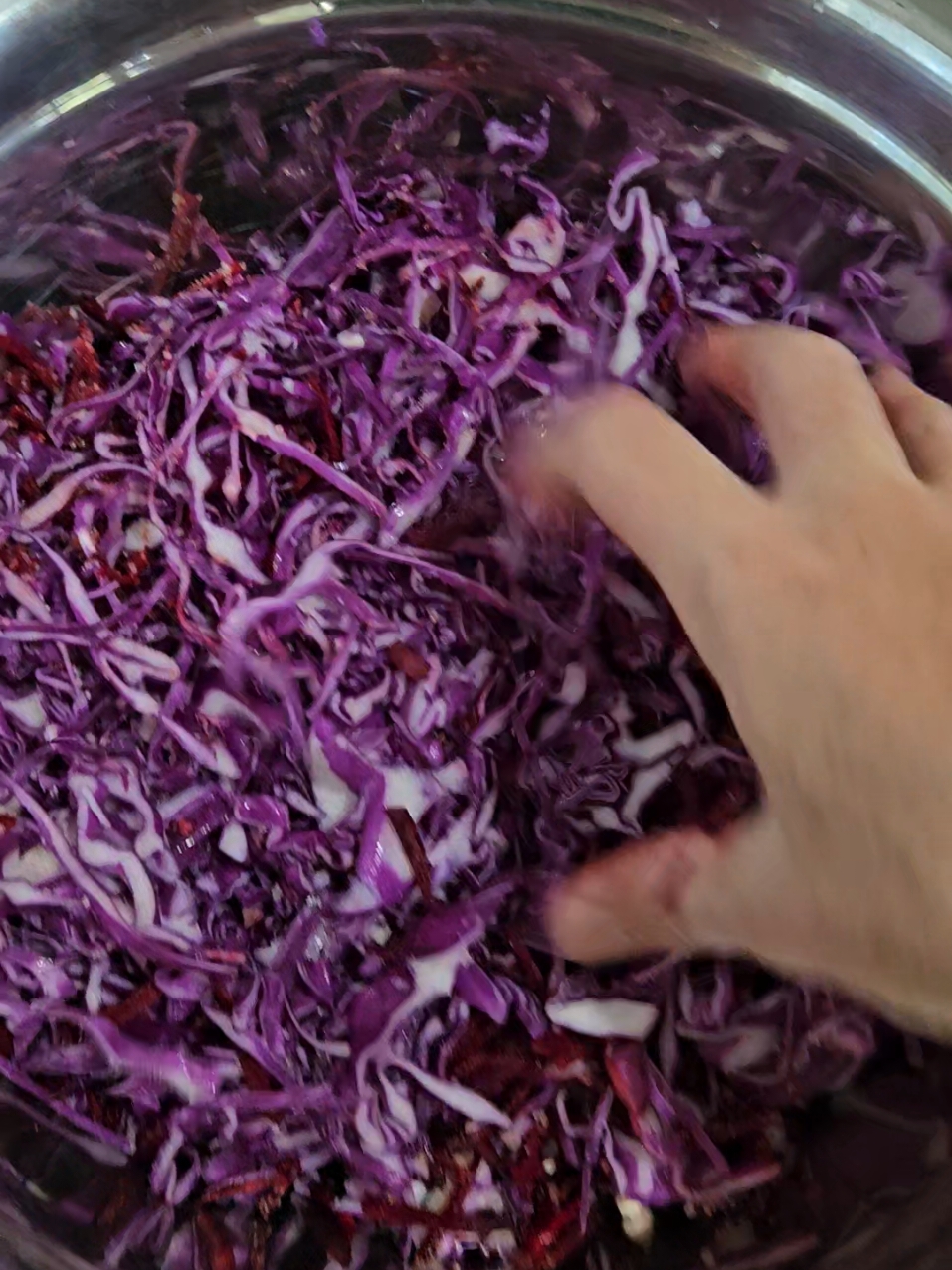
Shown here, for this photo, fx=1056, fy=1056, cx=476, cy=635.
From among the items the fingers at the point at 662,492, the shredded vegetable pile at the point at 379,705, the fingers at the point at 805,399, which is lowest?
the shredded vegetable pile at the point at 379,705

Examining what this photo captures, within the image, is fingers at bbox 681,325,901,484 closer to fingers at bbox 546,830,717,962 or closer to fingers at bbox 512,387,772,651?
fingers at bbox 512,387,772,651

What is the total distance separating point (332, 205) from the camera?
1021mm

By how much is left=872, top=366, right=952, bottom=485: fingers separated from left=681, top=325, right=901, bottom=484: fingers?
0.04 m

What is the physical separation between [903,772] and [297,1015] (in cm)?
58

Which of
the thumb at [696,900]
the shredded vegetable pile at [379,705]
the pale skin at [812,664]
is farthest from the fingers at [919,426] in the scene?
the thumb at [696,900]

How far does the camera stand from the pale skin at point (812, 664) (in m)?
0.60

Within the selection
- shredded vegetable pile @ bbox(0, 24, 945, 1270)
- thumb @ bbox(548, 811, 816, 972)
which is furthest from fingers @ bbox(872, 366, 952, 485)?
thumb @ bbox(548, 811, 816, 972)

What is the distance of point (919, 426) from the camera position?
79 cm

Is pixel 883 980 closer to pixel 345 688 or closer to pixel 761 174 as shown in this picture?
pixel 345 688

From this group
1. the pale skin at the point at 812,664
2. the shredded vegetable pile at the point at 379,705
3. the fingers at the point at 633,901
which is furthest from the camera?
the shredded vegetable pile at the point at 379,705

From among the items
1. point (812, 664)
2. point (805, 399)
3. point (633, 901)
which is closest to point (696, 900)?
point (633, 901)

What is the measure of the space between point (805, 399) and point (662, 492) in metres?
0.14

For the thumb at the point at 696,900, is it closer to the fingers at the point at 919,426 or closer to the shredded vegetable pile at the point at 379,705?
the shredded vegetable pile at the point at 379,705

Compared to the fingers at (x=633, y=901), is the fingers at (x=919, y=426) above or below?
above
